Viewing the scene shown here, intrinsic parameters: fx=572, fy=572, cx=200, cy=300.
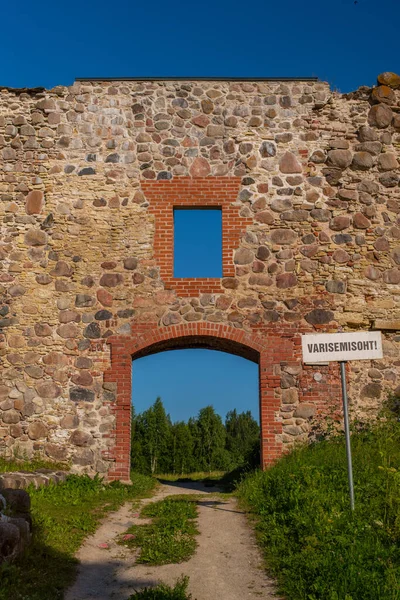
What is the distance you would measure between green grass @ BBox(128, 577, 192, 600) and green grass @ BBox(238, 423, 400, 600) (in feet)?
2.72

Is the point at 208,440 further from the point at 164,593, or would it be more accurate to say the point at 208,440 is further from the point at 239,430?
the point at 164,593

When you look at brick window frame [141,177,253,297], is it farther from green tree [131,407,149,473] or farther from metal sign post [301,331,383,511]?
green tree [131,407,149,473]

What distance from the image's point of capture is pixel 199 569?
5.39 metres

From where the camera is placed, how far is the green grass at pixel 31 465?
9836 mm

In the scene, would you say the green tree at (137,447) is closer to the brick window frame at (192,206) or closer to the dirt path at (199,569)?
the brick window frame at (192,206)

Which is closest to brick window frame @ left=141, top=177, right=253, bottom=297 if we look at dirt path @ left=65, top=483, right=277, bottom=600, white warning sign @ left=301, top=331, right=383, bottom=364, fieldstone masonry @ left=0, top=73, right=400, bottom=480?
fieldstone masonry @ left=0, top=73, right=400, bottom=480

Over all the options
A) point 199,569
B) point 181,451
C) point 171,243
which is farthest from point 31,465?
point 181,451

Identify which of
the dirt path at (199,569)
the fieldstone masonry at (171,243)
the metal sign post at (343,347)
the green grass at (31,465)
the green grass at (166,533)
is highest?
the fieldstone masonry at (171,243)

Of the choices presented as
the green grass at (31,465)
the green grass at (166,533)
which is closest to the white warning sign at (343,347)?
the green grass at (166,533)

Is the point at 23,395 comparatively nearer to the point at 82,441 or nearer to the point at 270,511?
the point at 82,441

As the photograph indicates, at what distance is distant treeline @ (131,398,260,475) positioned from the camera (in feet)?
131

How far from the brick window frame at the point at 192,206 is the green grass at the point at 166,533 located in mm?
4103

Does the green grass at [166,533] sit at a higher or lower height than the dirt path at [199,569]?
higher

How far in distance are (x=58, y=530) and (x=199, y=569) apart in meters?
1.83
